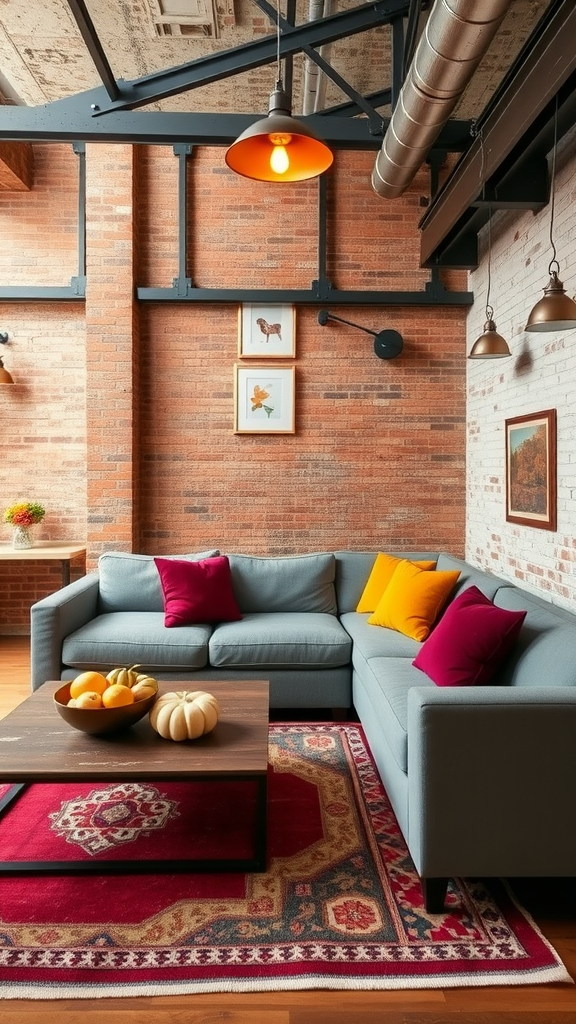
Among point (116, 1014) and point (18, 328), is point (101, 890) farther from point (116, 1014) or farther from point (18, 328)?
point (18, 328)

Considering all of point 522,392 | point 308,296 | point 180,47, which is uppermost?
point 180,47

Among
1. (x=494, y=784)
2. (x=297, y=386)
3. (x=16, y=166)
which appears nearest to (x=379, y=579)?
(x=297, y=386)

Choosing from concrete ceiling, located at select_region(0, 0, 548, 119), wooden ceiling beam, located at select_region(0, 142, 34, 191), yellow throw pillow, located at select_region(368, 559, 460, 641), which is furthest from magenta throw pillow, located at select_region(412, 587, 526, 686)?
wooden ceiling beam, located at select_region(0, 142, 34, 191)

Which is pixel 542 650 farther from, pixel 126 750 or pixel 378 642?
pixel 126 750

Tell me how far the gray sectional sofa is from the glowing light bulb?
183 centimetres

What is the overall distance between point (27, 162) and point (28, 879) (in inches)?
194

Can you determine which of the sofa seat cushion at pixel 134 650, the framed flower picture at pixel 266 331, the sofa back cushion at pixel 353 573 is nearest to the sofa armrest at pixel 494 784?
the sofa seat cushion at pixel 134 650

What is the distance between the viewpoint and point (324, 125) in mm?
3494

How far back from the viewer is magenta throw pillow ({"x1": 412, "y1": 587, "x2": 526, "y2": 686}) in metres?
2.63

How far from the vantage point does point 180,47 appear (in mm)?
4047

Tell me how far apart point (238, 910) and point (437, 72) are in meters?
3.13

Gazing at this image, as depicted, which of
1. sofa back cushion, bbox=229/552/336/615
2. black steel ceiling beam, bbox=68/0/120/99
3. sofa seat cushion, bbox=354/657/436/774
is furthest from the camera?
sofa back cushion, bbox=229/552/336/615

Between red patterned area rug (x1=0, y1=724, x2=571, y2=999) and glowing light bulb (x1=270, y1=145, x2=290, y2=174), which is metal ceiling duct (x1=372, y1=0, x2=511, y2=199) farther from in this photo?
red patterned area rug (x1=0, y1=724, x2=571, y2=999)

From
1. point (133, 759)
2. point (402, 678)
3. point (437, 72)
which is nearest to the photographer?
point (133, 759)
